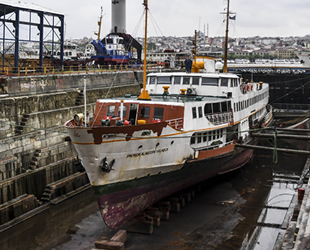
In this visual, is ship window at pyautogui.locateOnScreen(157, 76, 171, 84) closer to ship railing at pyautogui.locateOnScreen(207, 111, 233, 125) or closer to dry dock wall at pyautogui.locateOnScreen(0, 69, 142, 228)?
dry dock wall at pyautogui.locateOnScreen(0, 69, 142, 228)

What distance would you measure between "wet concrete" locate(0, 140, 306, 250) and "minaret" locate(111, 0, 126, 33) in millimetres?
44150

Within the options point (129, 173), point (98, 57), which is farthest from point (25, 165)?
point (98, 57)

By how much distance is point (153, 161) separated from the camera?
16.6m

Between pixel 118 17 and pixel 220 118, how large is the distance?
45745 millimetres

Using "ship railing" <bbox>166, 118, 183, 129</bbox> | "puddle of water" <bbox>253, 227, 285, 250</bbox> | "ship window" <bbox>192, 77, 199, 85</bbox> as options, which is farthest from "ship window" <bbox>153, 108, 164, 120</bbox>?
"puddle of water" <bbox>253, 227, 285, 250</bbox>

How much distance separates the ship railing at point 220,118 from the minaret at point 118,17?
145 feet

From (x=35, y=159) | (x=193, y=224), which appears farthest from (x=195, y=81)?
(x=35, y=159)

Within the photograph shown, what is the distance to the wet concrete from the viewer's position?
52.5ft

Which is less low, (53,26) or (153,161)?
(53,26)

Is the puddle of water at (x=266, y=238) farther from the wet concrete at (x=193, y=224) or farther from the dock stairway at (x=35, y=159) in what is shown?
the dock stairway at (x=35, y=159)

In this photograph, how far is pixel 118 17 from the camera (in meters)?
61.9

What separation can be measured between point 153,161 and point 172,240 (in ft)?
11.5

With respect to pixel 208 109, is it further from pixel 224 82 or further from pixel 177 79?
pixel 177 79

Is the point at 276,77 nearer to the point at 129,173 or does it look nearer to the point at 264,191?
the point at 264,191
